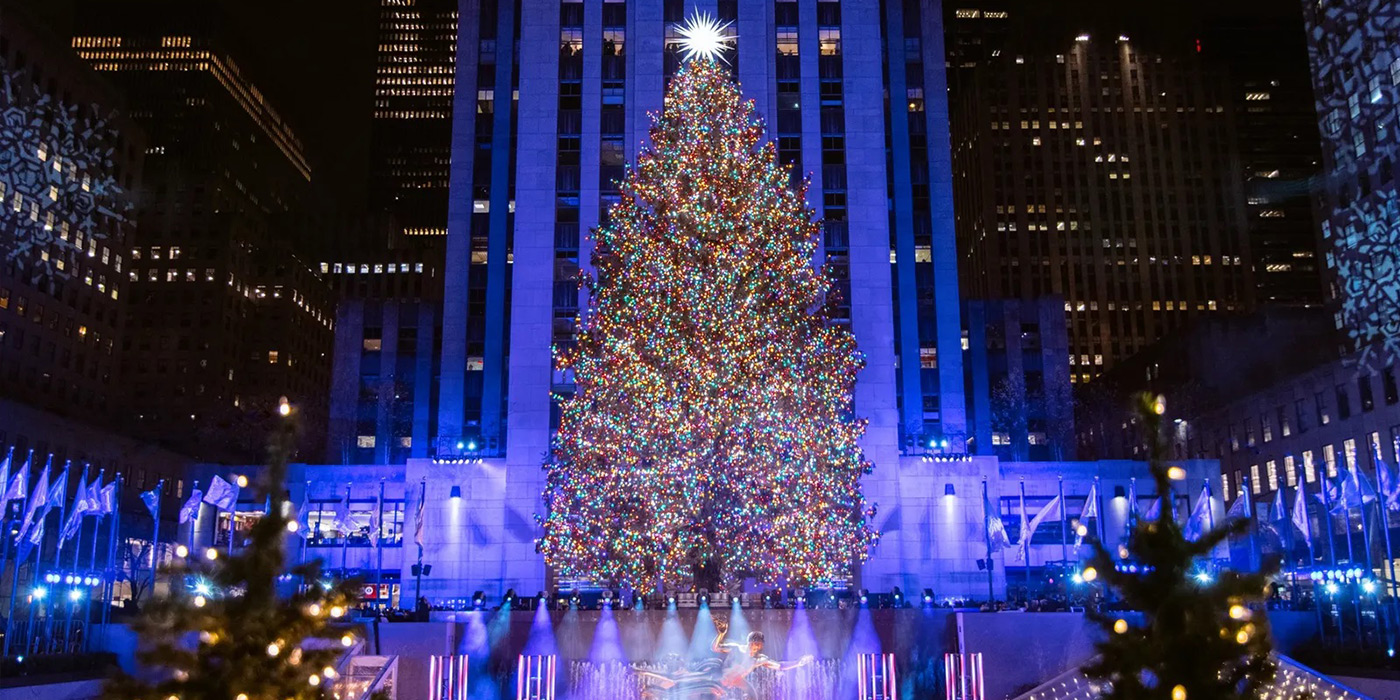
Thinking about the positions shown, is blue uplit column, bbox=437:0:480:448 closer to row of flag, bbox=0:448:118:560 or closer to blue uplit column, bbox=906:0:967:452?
row of flag, bbox=0:448:118:560

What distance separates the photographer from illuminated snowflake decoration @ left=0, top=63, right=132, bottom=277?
252ft

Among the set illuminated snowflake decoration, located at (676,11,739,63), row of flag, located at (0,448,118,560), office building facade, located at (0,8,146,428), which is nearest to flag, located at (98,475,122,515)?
row of flag, located at (0,448,118,560)

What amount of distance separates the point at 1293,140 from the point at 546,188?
12971cm

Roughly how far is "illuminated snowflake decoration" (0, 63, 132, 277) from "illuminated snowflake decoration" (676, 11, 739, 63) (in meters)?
A: 40.7

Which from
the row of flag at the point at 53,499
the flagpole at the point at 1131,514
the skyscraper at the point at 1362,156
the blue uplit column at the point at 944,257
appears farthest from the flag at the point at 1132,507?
the row of flag at the point at 53,499

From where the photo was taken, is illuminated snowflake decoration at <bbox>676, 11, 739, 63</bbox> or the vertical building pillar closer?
the vertical building pillar

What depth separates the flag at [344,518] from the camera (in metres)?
58.6

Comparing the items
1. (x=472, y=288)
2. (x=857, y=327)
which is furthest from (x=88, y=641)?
(x=857, y=327)

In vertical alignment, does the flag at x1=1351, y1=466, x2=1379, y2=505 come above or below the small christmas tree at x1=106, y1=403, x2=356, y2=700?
above

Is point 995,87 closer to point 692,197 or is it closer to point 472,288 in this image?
point 472,288

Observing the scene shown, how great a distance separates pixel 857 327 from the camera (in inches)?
2114

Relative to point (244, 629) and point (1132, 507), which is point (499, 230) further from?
point (244, 629)

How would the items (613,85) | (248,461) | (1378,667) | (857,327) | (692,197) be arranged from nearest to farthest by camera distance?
(1378,667)
(692,197)
(857,327)
(613,85)
(248,461)

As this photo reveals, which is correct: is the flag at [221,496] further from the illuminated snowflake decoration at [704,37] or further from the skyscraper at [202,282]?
the skyscraper at [202,282]
